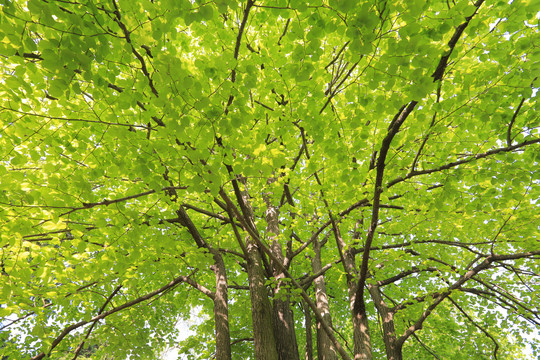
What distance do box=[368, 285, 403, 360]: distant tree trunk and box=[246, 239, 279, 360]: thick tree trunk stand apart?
96.1 inches

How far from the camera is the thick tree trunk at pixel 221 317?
165 inches

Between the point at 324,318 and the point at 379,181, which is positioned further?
the point at 324,318

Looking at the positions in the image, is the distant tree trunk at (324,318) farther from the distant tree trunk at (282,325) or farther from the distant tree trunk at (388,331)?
the distant tree trunk at (388,331)

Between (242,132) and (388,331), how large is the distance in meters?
5.04

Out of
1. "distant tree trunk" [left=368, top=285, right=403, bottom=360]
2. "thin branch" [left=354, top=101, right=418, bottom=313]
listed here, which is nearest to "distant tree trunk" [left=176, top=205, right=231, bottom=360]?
"thin branch" [left=354, top=101, right=418, bottom=313]

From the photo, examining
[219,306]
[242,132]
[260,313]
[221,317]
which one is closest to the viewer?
[242,132]

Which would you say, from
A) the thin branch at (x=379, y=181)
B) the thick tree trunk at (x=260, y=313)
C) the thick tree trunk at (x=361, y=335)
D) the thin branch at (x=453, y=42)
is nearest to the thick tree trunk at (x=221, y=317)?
the thick tree trunk at (x=260, y=313)

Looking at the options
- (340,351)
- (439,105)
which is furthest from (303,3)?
(340,351)

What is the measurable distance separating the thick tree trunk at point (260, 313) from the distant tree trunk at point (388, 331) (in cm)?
244

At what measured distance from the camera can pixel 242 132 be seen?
3.26 meters

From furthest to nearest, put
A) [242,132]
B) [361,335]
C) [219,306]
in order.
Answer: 1. [219,306]
2. [361,335]
3. [242,132]

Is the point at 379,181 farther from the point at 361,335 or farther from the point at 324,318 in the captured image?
the point at 324,318

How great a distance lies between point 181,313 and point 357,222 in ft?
19.4

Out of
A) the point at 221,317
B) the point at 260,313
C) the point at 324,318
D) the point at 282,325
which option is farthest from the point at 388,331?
the point at 221,317
